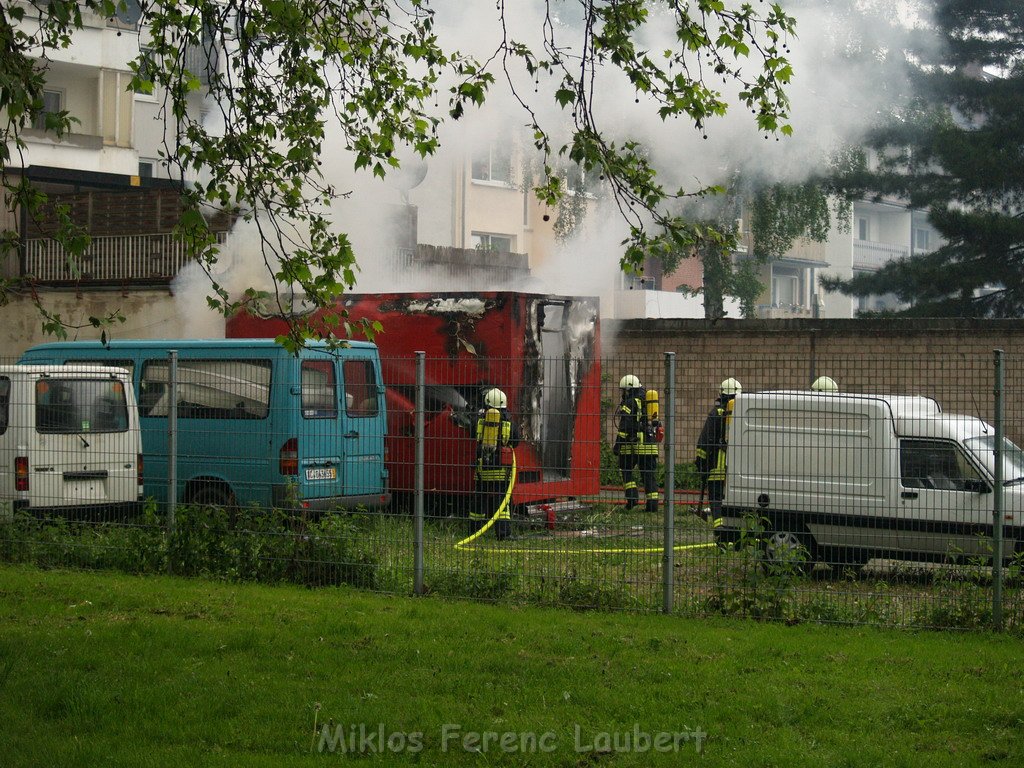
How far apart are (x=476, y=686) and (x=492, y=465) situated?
404 cm

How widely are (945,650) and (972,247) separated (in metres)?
17.2

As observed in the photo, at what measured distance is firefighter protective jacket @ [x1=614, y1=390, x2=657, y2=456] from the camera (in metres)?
8.97

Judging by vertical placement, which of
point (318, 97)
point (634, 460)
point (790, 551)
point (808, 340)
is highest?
point (318, 97)

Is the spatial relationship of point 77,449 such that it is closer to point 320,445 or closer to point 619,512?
point 320,445

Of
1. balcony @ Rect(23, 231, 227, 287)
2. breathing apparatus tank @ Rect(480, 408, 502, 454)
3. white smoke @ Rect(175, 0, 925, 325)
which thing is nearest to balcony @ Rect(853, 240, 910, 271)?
white smoke @ Rect(175, 0, 925, 325)

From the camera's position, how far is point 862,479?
26.2 feet

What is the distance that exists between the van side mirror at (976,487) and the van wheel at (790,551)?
1.17m

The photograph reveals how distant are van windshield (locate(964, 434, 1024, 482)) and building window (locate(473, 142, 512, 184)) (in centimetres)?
1366

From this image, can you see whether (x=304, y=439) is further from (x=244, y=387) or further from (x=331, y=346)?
(x=331, y=346)

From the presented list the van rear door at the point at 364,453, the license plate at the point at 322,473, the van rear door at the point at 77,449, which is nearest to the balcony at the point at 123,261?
the van rear door at the point at 77,449

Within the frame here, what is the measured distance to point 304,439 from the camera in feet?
32.8

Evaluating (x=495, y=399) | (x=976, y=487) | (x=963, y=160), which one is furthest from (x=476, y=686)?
(x=963, y=160)

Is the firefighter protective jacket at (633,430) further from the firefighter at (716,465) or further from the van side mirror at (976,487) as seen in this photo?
the van side mirror at (976,487)

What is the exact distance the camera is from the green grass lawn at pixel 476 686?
5.08 meters
